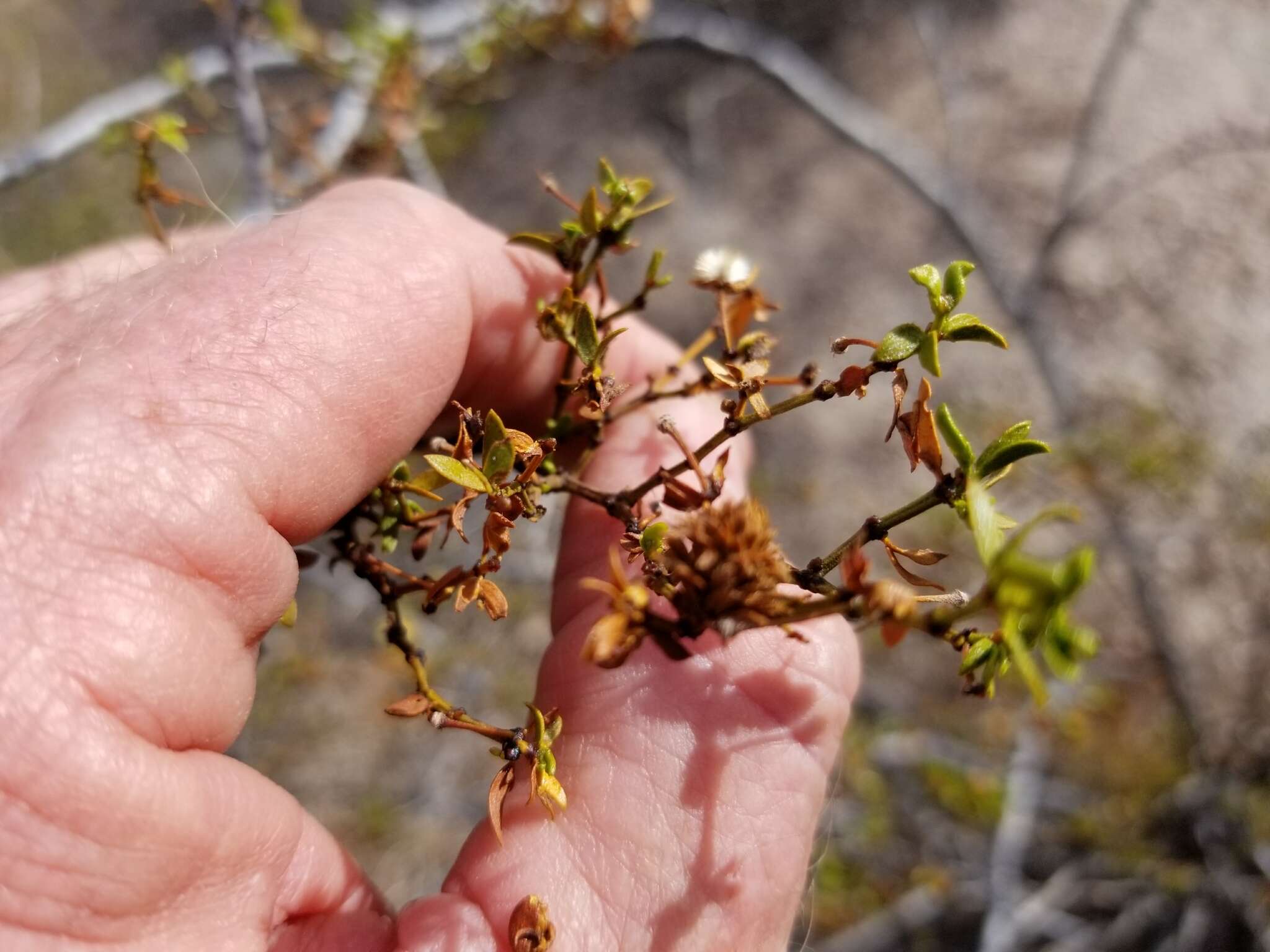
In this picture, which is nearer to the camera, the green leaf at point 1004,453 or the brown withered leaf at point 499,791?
the green leaf at point 1004,453

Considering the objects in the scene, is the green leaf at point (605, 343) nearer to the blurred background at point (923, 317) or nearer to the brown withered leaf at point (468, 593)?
the brown withered leaf at point (468, 593)

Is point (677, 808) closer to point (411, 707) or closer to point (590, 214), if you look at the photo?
point (411, 707)

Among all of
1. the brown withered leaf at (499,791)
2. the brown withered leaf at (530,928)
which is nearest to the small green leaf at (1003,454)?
the brown withered leaf at (499,791)

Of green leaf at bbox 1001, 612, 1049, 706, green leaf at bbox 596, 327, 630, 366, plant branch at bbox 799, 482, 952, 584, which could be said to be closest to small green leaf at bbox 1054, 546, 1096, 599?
green leaf at bbox 1001, 612, 1049, 706

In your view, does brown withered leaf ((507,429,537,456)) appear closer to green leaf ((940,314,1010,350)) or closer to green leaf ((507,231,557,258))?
green leaf ((507,231,557,258))

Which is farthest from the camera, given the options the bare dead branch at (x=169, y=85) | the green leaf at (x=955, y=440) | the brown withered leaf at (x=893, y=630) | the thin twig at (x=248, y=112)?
the bare dead branch at (x=169, y=85)

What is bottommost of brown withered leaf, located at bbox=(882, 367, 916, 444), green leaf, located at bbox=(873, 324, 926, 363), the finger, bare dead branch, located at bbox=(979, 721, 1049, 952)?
bare dead branch, located at bbox=(979, 721, 1049, 952)
